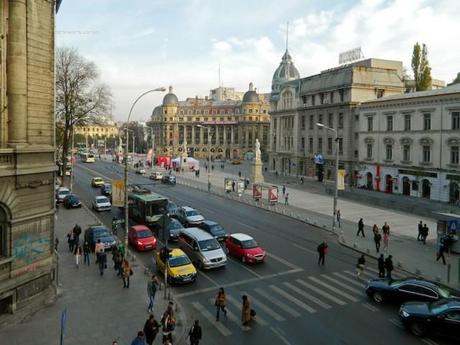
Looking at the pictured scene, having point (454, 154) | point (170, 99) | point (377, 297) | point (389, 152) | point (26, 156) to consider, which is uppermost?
point (170, 99)

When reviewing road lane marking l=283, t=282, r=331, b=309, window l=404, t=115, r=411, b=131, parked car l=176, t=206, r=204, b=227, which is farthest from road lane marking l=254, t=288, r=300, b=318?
window l=404, t=115, r=411, b=131

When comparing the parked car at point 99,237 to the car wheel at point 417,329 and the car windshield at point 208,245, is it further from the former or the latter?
the car wheel at point 417,329

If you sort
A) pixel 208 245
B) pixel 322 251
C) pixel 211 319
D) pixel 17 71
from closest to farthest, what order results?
pixel 17 71 < pixel 211 319 < pixel 208 245 < pixel 322 251

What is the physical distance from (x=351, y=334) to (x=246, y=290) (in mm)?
5713

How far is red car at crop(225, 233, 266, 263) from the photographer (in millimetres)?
23125

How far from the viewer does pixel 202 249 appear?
22.5 m

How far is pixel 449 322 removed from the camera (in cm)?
1424

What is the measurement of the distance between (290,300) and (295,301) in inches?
9.1

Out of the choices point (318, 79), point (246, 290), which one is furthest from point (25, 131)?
point (318, 79)

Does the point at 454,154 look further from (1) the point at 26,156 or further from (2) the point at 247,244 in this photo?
(1) the point at 26,156

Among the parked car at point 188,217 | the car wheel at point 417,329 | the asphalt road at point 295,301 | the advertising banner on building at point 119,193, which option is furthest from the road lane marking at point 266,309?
the parked car at point 188,217

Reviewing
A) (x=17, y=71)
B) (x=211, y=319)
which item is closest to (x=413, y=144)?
(x=211, y=319)

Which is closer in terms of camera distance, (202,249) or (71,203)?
(202,249)

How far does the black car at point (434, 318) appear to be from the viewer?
14242mm
